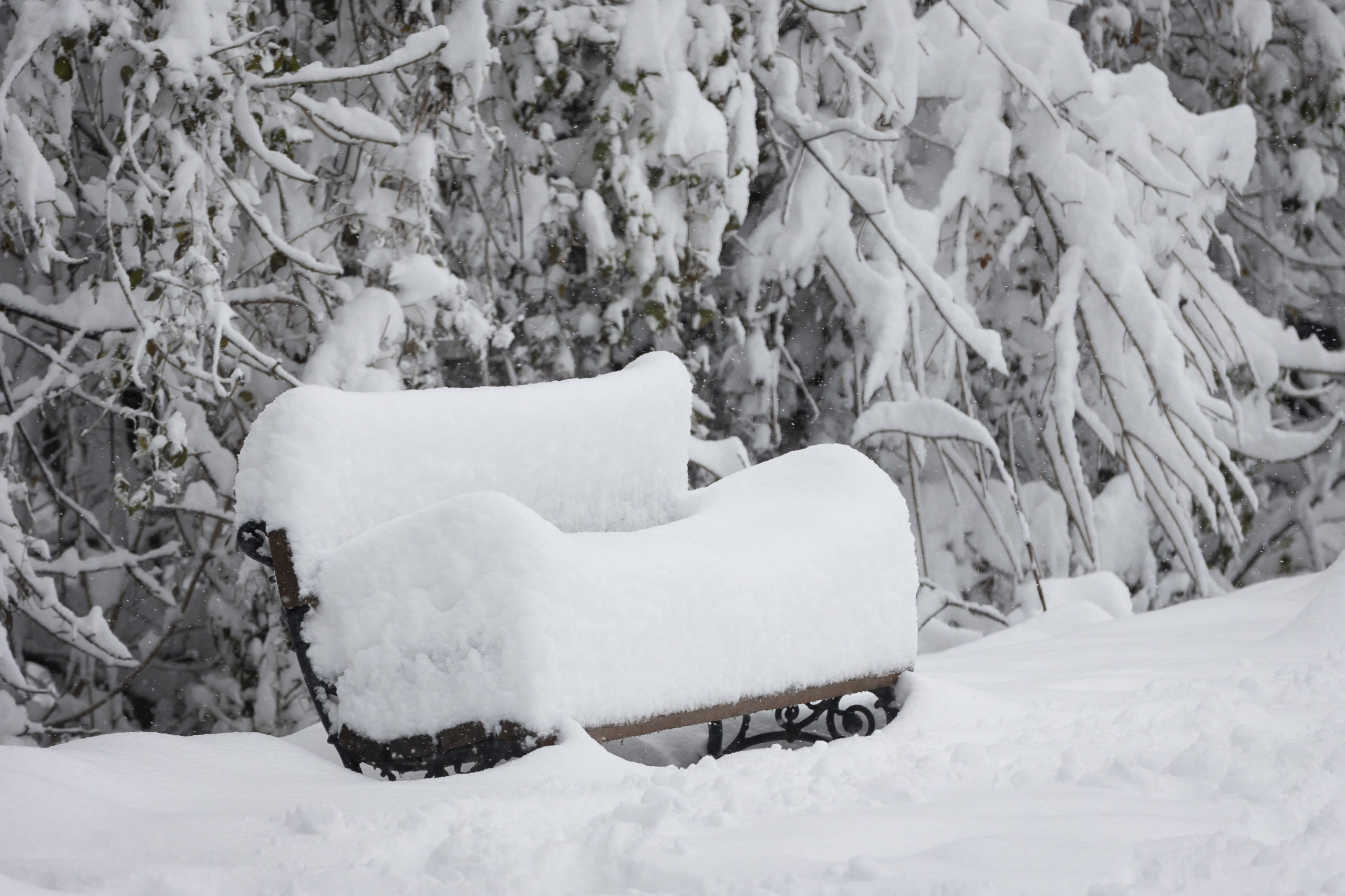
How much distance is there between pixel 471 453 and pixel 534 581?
543mm

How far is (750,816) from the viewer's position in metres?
1.55

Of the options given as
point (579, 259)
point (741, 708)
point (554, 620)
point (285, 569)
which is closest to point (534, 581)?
point (554, 620)

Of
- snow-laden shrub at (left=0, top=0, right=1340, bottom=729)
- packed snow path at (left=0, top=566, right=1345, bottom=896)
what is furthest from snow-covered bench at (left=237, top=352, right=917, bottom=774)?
snow-laden shrub at (left=0, top=0, right=1340, bottom=729)

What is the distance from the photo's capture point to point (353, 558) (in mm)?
1931

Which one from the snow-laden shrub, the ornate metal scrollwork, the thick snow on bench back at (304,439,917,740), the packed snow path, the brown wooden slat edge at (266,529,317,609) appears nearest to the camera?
the packed snow path

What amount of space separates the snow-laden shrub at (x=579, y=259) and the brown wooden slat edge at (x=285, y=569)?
99 cm

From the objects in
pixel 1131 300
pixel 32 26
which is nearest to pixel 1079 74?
pixel 1131 300

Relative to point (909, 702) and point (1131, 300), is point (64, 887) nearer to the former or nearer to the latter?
point (909, 702)

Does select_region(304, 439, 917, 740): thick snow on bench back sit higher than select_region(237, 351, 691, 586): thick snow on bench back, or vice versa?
select_region(237, 351, 691, 586): thick snow on bench back

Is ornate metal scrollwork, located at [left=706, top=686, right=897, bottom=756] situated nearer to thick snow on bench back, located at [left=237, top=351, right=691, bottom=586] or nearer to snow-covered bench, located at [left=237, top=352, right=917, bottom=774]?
snow-covered bench, located at [left=237, top=352, right=917, bottom=774]

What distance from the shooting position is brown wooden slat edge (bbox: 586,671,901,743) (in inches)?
77.6

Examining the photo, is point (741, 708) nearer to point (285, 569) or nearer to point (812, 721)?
point (812, 721)

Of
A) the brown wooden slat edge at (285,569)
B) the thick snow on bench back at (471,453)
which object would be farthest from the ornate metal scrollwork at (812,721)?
the brown wooden slat edge at (285,569)

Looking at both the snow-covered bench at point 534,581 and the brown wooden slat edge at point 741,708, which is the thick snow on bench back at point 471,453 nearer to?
the snow-covered bench at point 534,581
